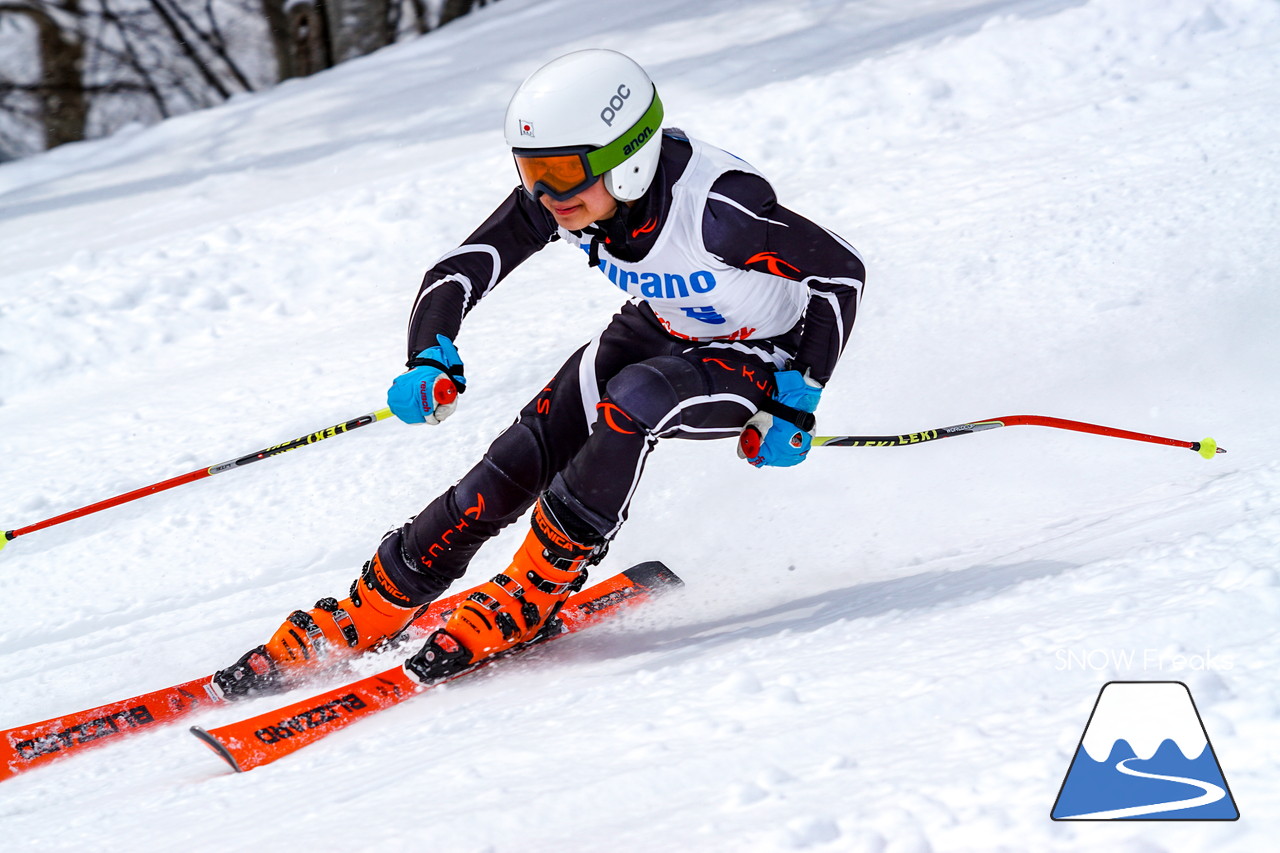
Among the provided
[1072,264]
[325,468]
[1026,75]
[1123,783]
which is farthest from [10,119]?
[1123,783]

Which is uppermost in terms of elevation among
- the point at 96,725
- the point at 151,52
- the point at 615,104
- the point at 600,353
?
the point at 151,52

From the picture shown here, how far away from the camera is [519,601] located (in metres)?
2.87

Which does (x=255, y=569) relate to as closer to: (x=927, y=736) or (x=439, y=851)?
(x=439, y=851)

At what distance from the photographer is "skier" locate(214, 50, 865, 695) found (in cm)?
263

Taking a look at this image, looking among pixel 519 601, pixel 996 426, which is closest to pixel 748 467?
pixel 996 426

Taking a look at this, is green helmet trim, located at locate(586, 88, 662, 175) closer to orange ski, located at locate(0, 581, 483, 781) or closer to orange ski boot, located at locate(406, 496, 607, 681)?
orange ski boot, located at locate(406, 496, 607, 681)

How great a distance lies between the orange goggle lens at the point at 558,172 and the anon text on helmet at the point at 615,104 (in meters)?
0.10

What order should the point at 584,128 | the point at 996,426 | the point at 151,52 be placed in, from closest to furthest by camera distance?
1. the point at 584,128
2. the point at 996,426
3. the point at 151,52

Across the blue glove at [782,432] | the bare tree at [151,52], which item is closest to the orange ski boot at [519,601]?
the blue glove at [782,432]

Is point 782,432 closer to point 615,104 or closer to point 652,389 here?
point 652,389

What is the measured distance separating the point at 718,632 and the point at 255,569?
67.1 inches

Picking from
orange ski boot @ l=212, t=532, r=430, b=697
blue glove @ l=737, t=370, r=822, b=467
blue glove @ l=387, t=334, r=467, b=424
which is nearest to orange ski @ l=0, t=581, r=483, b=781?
orange ski boot @ l=212, t=532, r=430, b=697

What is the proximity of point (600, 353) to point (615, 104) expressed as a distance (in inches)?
27.3

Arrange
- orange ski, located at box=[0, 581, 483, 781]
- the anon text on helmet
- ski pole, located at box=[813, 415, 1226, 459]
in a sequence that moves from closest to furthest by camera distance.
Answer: the anon text on helmet < orange ski, located at box=[0, 581, 483, 781] < ski pole, located at box=[813, 415, 1226, 459]
